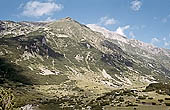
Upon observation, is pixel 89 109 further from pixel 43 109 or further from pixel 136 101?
pixel 43 109

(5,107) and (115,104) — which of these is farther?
(115,104)

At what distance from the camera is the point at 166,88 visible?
93.9 m

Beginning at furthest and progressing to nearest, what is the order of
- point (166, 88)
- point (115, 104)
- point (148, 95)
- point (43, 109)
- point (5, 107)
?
point (43, 109) → point (166, 88) → point (148, 95) → point (115, 104) → point (5, 107)

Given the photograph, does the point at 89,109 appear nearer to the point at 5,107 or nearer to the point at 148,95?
the point at 148,95

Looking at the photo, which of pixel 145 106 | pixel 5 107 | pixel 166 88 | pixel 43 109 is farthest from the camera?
pixel 43 109

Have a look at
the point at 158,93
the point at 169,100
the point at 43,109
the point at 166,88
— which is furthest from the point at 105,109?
the point at 43,109

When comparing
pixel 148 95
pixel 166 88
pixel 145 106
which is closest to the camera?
pixel 145 106

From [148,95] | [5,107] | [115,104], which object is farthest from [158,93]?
[5,107]

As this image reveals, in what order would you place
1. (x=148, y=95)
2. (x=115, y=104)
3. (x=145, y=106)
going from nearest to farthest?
1. (x=145, y=106)
2. (x=115, y=104)
3. (x=148, y=95)

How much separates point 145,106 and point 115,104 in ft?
33.0

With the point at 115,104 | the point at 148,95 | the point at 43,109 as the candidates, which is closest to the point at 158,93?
the point at 148,95

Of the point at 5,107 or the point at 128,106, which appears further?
the point at 128,106

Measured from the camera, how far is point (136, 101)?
252ft

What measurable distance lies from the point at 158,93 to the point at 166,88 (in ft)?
30.2
